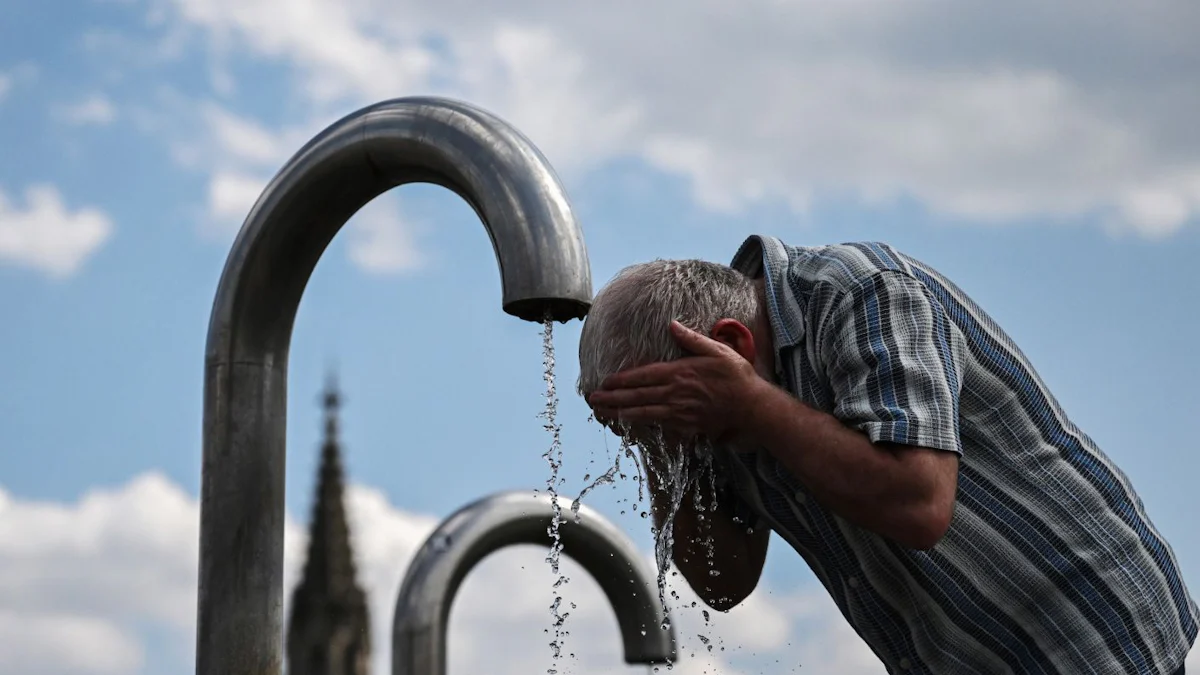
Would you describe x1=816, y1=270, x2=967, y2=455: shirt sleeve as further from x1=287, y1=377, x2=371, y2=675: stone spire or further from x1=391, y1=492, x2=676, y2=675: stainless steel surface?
x1=287, y1=377, x2=371, y2=675: stone spire

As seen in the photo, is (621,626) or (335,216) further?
(621,626)

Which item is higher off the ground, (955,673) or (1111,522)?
(1111,522)

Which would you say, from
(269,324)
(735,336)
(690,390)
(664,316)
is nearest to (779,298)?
(735,336)

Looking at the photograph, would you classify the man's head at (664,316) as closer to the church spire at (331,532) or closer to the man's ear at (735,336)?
the man's ear at (735,336)

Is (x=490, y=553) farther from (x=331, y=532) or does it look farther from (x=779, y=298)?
(x=331, y=532)

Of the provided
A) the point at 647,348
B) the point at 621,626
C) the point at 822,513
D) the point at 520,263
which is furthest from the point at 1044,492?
the point at 621,626

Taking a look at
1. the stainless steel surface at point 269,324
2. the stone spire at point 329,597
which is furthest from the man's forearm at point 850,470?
the stone spire at point 329,597

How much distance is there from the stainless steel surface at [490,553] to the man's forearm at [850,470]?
2367 millimetres

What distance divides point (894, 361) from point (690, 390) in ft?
1.34

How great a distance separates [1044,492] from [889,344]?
0.56 meters

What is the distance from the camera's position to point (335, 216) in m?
3.50

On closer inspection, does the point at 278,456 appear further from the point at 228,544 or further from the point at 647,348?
the point at 647,348

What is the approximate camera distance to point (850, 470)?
10.5 ft

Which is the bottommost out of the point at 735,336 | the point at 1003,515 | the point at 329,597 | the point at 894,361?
the point at 1003,515
